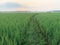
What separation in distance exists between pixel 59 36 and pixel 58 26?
1.63 meters

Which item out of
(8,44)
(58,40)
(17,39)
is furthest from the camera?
(58,40)

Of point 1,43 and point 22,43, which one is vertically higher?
point 1,43

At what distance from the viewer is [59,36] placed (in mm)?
7078

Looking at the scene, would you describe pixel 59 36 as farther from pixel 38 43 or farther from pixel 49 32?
pixel 49 32

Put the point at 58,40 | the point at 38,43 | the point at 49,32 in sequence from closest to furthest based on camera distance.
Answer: the point at 58,40 → the point at 38,43 → the point at 49,32

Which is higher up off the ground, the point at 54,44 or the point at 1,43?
the point at 1,43

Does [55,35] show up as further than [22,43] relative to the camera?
Yes

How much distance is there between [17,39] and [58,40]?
1.67 metres

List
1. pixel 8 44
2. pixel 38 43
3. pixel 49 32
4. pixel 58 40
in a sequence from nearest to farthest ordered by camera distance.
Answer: pixel 8 44 → pixel 58 40 → pixel 38 43 → pixel 49 32

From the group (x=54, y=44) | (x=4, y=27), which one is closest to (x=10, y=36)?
(x=4, y=27)

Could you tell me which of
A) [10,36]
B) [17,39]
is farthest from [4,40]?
[10,36]

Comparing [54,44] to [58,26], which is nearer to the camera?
[54,44]

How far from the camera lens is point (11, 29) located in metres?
7.23

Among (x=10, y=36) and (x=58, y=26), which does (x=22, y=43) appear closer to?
(x=10, y=36)
